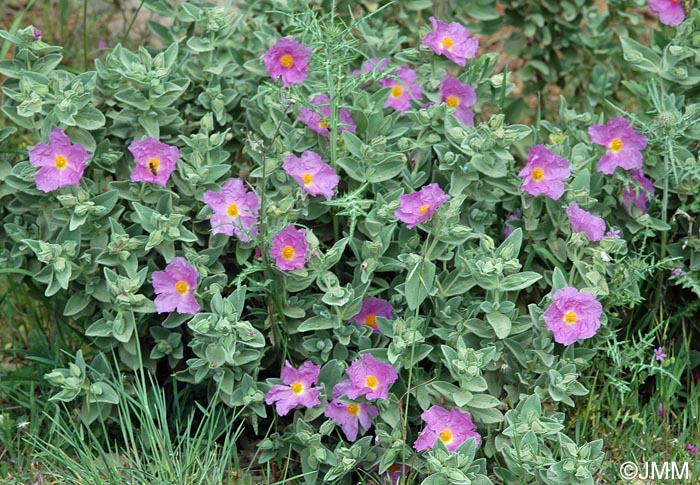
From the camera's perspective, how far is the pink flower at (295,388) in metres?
2.54

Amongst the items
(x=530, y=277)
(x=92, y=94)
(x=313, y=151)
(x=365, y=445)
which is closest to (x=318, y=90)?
(x=313, y=151)

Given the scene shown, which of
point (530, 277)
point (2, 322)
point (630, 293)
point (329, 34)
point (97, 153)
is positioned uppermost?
point (329, 34)

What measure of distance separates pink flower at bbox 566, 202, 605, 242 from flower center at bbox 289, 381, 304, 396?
2.81 ft

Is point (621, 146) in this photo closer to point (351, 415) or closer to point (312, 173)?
point (312, 173)

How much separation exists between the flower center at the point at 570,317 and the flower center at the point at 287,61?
1.05 meters

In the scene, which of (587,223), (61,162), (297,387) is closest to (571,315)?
(587,223)

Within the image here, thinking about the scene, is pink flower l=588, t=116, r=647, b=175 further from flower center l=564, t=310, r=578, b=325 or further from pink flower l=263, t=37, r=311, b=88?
pink flower l=263, t=37, r=311, b=88

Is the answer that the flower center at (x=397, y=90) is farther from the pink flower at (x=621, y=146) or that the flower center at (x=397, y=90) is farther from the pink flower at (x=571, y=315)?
the pink flower at (x=571, y=315)

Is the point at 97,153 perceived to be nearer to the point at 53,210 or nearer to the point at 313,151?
the point at 53,210

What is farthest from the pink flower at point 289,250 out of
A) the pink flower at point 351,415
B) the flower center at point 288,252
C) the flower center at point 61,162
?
the flower center at point 61,162

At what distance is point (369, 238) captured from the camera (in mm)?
2764

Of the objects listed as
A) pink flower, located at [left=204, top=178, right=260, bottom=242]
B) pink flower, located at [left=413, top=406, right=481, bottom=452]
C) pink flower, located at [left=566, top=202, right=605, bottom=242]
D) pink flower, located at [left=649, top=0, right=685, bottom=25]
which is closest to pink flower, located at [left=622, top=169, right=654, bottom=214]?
pink flower, located at [left=566, top=202, right=605, bottom=242]

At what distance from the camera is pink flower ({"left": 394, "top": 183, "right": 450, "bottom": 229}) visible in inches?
98.6

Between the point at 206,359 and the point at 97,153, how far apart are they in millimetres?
699
